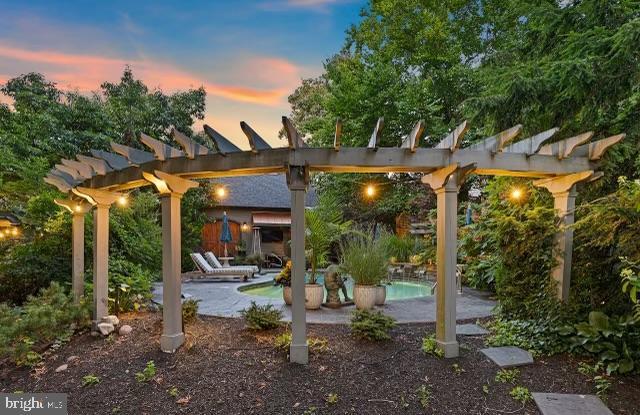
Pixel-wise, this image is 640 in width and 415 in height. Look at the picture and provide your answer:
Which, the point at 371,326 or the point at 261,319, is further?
the point at 261,319

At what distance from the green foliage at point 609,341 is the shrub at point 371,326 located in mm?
2028

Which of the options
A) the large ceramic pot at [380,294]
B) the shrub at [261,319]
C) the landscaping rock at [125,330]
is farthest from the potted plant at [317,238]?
the landscaping rock at [125,330]

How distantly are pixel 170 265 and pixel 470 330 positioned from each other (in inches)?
160

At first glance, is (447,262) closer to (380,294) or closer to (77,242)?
(380,294)

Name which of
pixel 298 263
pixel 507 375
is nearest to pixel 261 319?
pixel 298 263

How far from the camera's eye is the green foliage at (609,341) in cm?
354

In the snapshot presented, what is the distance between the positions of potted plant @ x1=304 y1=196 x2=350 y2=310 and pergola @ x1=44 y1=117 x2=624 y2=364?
226 centimetres

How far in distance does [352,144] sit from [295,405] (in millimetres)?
11279

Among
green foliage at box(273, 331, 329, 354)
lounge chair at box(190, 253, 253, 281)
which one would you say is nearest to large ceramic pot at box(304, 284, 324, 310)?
green foliage at box(273, 331, 329, 354)

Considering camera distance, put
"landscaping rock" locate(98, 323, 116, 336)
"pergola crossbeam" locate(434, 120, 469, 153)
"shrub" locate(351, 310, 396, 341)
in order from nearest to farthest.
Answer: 1. "pergola crossbeam" locate(434, 120, 469, 153)
2. "shrub" locate(351, 310, 396, 341)
3. "landscaping rock" locate(98, 323, 116, 336)

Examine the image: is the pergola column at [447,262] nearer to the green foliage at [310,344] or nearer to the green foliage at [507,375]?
the green foliage at [507,375]

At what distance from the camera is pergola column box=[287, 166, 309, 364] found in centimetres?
385

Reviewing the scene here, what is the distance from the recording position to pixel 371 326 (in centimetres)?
432

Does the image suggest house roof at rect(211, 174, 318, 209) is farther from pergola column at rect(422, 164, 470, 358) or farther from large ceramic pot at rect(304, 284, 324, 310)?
pergola column at rect(422, 164, 470, 358)
